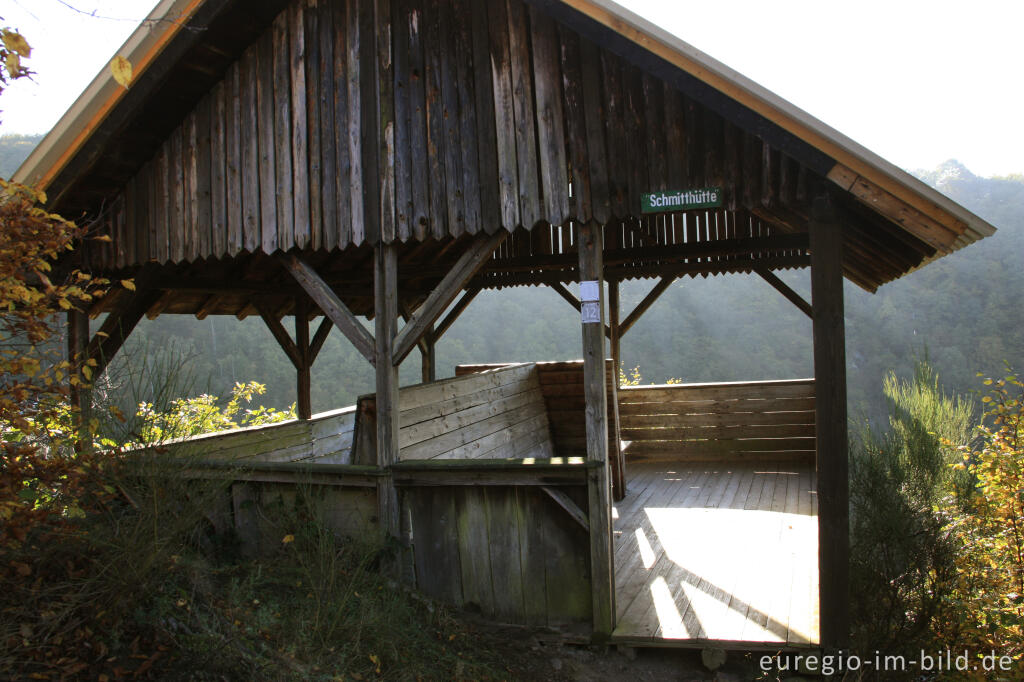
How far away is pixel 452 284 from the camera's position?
16.2ft

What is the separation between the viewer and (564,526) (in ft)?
15.3

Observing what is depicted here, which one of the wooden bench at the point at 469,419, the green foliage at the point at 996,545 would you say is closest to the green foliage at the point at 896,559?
the green foliage at the point at 996,545

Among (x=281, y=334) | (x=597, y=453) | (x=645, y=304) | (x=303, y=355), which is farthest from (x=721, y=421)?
(x=597, y=453)

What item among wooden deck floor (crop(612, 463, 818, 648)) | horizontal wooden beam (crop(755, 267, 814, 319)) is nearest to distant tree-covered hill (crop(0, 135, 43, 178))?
horizontal wooden beam (crop(755, 267, 814, 319))

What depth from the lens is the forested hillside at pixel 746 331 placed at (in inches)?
1564

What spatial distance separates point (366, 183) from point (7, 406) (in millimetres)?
2788

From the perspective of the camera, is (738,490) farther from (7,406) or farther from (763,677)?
(7,406)

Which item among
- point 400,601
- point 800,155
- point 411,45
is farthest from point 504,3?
point 400,601

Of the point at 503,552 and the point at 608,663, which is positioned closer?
the point at 608,663

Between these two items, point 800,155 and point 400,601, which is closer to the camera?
point 800,155

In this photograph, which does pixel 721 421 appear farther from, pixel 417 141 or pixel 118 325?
pixel 118 325

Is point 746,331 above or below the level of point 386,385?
above

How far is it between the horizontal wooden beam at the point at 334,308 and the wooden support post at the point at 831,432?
293cm

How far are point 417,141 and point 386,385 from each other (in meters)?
1.73
